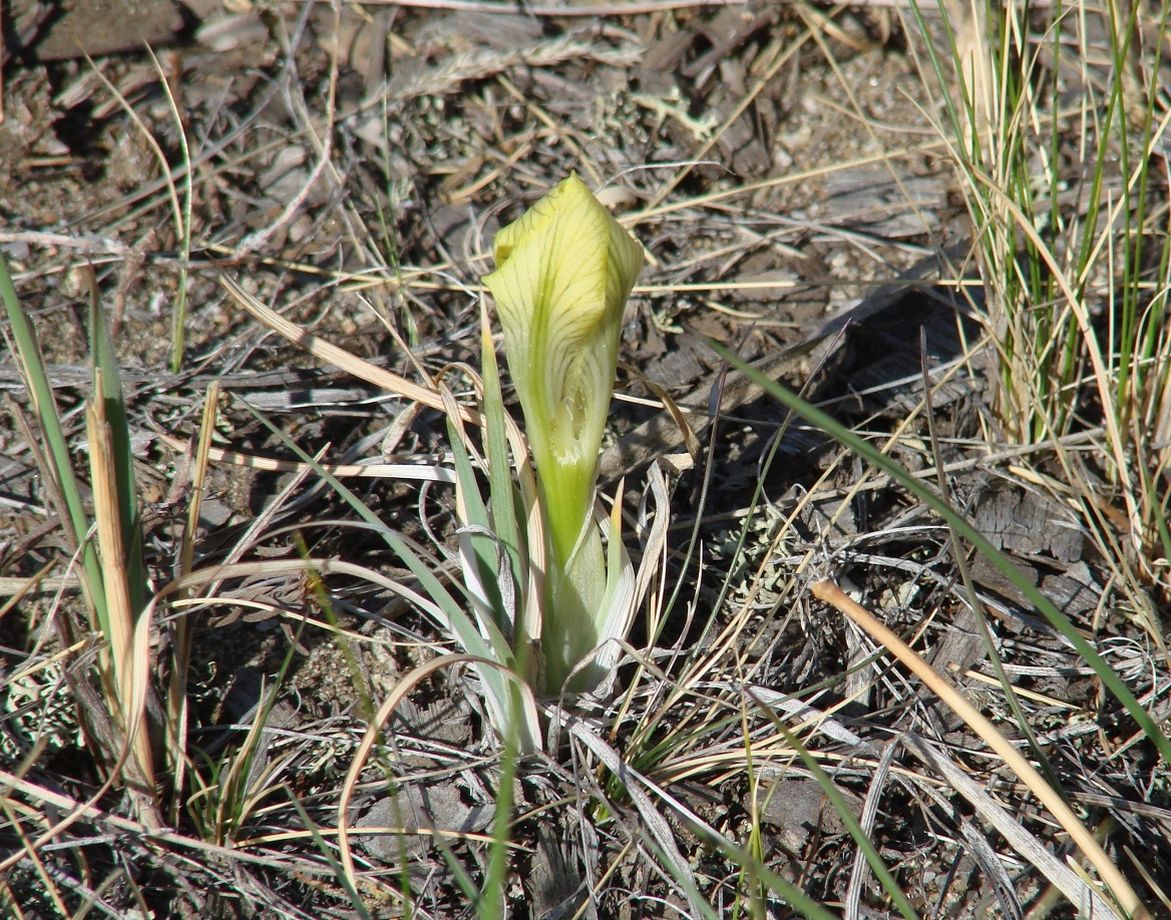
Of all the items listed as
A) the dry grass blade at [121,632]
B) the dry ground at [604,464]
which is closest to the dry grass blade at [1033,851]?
the dry ground at [604,464]

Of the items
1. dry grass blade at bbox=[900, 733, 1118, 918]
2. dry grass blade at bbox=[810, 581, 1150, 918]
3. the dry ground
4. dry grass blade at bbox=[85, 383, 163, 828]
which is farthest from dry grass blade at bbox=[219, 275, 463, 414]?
dry grass blade at bbox=[900, 733, 1118, 918]

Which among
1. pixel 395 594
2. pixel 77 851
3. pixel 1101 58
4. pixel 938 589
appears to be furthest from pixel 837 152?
pixel 77 851

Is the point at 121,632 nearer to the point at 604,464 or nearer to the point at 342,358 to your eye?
the point at 342,358

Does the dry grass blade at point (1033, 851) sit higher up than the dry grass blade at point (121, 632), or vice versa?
the dry grass blade at point (121, 632)

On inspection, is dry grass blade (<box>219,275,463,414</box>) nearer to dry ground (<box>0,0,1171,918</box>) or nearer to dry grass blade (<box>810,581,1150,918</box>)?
dry ground (<box>0,0,1171,918</box>)

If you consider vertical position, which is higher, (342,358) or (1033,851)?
(342,358)

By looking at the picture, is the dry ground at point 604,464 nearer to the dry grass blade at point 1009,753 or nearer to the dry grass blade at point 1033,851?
the dry grass blade at point 1033,851

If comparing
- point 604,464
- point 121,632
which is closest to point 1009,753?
point 604,464

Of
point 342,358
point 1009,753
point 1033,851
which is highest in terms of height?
point 342,358

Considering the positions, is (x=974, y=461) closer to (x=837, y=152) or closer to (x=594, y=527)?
(x=594, y=527)

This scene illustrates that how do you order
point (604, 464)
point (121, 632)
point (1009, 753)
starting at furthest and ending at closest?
point (604, 464) → point (121, 632) → point (1009, 753)
